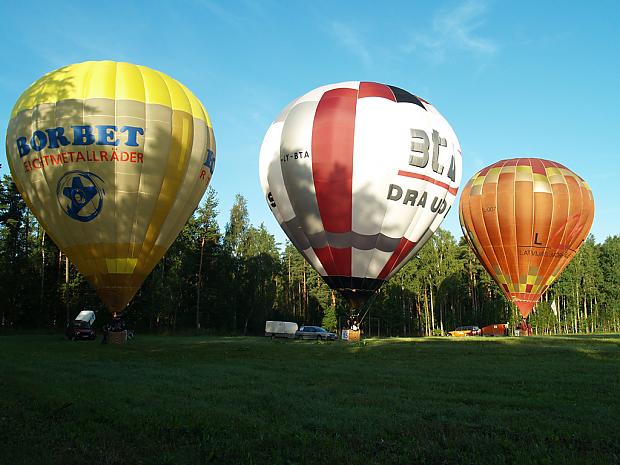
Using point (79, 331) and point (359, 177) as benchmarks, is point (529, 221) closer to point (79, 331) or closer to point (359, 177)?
point (359, 177)

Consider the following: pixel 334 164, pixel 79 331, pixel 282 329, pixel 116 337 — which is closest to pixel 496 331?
pixel 282 329

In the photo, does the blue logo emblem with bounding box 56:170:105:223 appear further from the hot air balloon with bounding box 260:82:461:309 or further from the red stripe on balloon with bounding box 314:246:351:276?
the red stripe on balloon with bounding box 314:246:351:276

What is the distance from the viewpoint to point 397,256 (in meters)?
27.9

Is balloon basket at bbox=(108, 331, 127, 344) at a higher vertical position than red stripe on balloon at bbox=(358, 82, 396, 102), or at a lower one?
lower

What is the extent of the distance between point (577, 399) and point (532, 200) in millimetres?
32010

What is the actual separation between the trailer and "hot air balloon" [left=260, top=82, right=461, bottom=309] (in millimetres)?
18913

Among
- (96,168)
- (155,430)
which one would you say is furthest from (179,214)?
(155,430)

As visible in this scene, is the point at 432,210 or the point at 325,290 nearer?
the point at 432,210

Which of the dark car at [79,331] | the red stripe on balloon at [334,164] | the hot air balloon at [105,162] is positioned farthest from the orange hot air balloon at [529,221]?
the dark car at [79,331]

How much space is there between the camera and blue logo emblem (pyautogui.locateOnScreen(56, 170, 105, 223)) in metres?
24.0

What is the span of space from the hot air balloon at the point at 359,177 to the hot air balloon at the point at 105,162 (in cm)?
536

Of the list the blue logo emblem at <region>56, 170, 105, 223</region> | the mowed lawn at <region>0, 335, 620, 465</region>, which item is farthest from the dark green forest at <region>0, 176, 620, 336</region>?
the mowed lawn at <region>0, 335, 620, 465</region>

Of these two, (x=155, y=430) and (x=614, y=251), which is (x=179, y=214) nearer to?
(x=155, y=430)

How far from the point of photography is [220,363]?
18.2 meters
